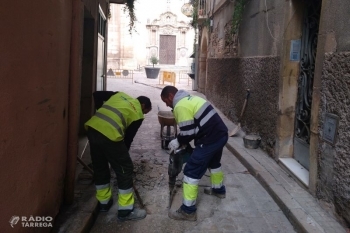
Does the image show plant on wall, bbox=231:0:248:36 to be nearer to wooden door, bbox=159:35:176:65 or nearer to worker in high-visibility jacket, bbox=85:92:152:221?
worker in high-visibility jacket, bbox=85:92:152:221

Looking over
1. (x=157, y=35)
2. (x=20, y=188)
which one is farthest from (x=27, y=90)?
(x=157, y=35)

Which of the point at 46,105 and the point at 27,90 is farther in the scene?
the point at 46,105

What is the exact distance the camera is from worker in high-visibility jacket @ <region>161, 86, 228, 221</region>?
399 centimetres

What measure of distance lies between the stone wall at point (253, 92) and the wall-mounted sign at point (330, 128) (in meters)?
1.92

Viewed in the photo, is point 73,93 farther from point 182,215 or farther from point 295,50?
point 295,50

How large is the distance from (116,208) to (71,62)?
1.85 meters

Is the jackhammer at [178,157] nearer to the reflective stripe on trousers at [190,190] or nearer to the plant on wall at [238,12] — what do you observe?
the reflective stripe on trousers at [190,190]

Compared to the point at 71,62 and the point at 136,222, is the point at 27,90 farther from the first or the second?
the point at 136,222

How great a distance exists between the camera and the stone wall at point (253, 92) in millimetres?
6332

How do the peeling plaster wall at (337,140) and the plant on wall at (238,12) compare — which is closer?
the peeling plaster wall at (337,140)

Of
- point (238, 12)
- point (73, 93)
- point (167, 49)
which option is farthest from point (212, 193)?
point (167, 49)

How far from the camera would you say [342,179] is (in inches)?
148

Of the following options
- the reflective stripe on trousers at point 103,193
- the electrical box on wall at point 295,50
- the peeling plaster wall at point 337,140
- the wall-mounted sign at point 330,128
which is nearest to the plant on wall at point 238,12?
the electrical box on wall at point 295,50

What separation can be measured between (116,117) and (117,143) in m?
0.29
